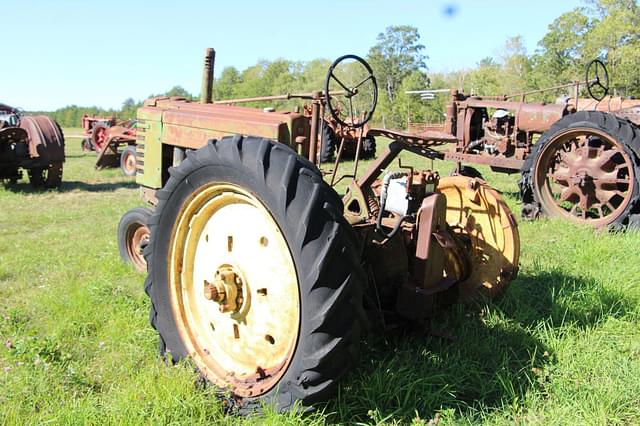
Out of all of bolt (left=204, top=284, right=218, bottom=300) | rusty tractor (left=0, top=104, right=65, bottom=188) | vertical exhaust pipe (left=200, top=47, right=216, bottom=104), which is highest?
vertical exhaust pipe (left=200, top=47, right=216, bottom=104)

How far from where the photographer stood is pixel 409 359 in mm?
3043

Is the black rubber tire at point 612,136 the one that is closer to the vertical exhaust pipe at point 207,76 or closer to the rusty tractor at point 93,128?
the vertical exhaust pipe at point 207,76

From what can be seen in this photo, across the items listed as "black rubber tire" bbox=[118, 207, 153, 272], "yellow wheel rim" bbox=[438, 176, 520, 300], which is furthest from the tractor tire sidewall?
"yellow wheel rim" bbox=[438, 176, 520, 300]

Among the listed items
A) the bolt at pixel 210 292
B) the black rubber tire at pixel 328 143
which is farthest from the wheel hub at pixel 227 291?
the black rubber tire at pixel 328 143

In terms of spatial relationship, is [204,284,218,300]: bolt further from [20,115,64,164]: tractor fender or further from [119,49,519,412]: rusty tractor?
[20,115,64,164]: tractor fender

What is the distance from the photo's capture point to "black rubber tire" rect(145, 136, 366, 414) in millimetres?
2154

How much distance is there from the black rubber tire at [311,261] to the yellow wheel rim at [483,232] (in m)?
1.78

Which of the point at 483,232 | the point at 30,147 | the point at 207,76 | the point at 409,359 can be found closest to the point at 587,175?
the point at 483,232

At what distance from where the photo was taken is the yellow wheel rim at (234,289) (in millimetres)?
2465

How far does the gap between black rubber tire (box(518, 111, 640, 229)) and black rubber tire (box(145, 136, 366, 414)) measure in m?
5.60

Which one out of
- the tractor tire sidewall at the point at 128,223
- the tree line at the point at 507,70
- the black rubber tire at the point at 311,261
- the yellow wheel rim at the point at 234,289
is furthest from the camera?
the tree line at the point at 507,70

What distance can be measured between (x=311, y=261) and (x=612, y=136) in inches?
237

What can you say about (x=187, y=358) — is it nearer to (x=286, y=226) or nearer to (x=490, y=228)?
(x=286, y=226)

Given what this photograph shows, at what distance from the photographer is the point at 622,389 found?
9.27 feet
